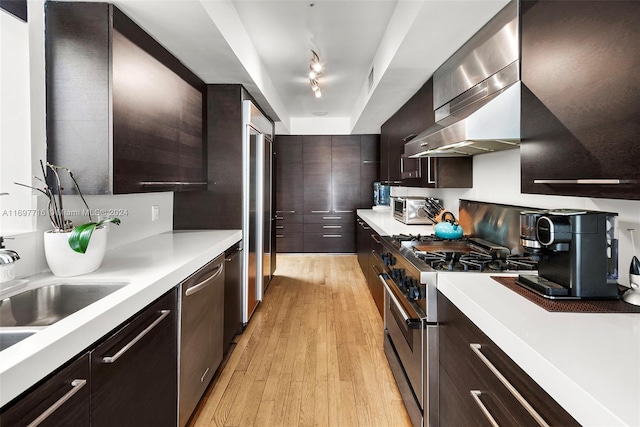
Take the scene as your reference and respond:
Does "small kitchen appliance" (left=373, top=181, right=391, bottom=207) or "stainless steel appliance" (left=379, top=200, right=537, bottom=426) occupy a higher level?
"small kitchen appliance" (left=373, top=181, right=391, bottom=207)

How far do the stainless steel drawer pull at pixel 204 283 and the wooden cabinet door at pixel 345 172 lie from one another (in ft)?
14.4

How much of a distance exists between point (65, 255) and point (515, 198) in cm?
233

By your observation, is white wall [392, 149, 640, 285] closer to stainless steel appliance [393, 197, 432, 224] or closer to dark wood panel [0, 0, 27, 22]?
stainless steel appliance [393, 197, 432, 224]

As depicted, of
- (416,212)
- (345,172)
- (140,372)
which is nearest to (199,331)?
(140,372)

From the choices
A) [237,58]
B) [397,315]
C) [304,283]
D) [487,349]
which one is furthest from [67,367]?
[304,283]

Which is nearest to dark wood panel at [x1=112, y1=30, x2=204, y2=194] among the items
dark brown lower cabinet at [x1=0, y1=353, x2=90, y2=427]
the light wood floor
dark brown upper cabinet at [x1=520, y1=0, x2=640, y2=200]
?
dark brown lower cabinet at [x1=0, y1=353, x2=90, y2=427]

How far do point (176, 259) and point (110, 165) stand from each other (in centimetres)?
55

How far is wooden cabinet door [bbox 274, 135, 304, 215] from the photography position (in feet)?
22.0

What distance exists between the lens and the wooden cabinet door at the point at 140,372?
3.67 feet

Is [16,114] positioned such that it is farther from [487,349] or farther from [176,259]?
[487,349]

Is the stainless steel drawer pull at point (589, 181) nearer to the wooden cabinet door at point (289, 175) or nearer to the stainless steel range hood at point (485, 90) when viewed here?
the stainless steel range hood at point (485, 90)

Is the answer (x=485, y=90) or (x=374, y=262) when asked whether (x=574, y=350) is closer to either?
(x=485, y=90)

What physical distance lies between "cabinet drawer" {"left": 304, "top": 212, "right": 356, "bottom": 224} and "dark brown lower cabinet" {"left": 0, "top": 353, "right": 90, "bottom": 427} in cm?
573

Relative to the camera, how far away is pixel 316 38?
322 centimetres
